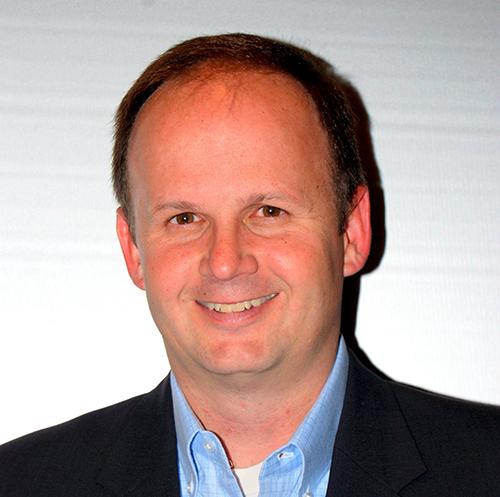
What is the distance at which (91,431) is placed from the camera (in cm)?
230

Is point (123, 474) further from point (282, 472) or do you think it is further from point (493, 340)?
point (493, 340)

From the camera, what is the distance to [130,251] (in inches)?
93.2

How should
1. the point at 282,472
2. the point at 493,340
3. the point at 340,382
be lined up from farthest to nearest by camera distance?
the point at 493,340
the point at 340,382
the point at 282,472

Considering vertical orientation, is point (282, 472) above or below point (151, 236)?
below

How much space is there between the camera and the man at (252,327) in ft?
6.77

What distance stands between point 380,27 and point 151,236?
102 cm

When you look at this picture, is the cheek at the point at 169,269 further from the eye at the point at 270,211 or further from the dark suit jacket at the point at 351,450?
the dark suit jacket at the point at 351,450

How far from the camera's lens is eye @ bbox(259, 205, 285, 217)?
2.12m

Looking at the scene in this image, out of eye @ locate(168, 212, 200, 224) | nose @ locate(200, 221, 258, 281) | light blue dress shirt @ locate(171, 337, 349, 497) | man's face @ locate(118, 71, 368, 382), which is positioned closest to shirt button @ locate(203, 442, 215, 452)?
light blue dress shirt @ locate(171, 337, 349, 497)

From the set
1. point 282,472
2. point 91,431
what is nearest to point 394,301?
point 282,472

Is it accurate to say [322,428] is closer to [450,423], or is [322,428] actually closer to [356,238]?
[450,423]

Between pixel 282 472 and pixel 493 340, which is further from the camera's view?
pixel 493 340

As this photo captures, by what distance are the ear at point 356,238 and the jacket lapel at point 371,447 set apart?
280 mm

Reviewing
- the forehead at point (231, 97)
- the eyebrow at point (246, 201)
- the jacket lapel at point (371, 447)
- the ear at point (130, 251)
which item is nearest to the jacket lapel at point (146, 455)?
the ear at point (130, 251)
